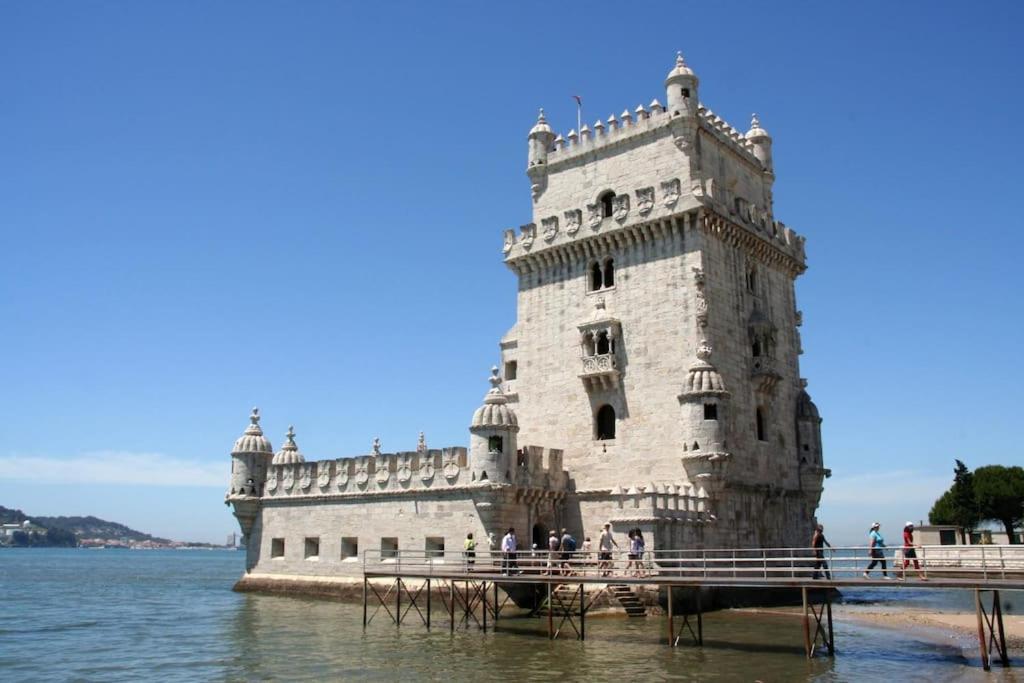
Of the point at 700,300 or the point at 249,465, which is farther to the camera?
the point at 249,465

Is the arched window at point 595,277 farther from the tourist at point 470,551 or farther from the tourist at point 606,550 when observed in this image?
the tourist at point 470,551

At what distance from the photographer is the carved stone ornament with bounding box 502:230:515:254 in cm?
4231

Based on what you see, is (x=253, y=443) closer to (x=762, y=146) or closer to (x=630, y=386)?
(x=630, y=386)

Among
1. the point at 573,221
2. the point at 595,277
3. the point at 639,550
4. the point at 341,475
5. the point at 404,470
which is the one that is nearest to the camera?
the point at 639,550

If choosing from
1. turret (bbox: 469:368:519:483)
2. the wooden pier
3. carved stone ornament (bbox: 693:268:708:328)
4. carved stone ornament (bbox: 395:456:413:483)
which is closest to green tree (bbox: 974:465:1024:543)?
the wooden pier

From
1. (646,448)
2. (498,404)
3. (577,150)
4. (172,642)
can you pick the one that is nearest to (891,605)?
(646,448)

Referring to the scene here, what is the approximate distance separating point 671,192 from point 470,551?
17003 millimetres

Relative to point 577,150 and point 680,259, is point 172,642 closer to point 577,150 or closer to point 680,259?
point 680,259

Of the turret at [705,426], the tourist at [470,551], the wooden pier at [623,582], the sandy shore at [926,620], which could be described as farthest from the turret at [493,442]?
the sandy shore at [926,620]

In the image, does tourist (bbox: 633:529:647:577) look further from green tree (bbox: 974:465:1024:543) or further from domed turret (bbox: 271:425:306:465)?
green tree (bbox: 974:465:1024:543)

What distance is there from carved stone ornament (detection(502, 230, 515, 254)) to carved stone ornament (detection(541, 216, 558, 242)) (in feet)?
6.02

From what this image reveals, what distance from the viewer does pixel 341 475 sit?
4134 centimetres

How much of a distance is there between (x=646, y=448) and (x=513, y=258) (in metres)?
11.5

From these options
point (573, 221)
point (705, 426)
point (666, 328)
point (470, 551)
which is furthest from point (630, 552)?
point (573, 221)
